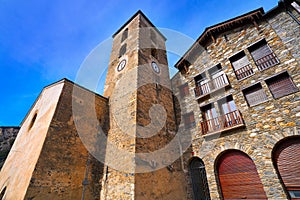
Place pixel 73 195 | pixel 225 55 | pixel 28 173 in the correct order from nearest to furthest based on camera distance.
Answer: pixel 28 173
pixel 73 195
pixel 225 55

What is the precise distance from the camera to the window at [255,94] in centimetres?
672

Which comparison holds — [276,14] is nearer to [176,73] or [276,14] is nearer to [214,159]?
[176,73]

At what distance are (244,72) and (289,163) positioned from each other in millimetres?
4206

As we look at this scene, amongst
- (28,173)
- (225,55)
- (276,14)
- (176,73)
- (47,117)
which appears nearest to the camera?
(28,173)

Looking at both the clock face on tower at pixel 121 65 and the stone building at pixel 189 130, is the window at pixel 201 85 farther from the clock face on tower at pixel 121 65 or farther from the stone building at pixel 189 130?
the clock face on tower at pixel 121 65

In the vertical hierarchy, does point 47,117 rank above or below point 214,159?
above

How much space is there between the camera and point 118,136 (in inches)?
287

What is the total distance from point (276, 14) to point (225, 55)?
2.88 meters

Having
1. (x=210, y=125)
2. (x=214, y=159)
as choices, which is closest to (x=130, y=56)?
(x=210, y=125)

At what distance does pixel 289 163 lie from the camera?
539 centimetres

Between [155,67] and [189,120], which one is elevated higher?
[155,67]

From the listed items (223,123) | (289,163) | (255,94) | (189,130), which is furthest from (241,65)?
(289,163)

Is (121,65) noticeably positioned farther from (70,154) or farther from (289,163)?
(289,163)

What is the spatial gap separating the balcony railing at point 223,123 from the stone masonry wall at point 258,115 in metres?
0.23
